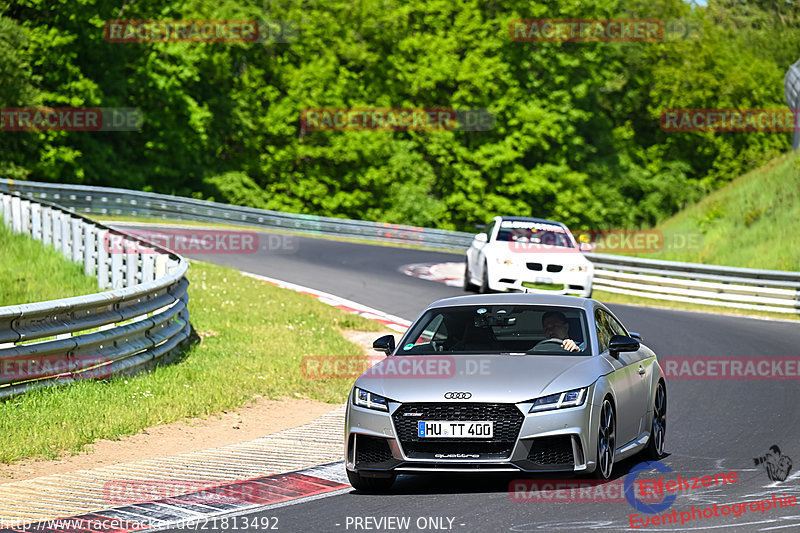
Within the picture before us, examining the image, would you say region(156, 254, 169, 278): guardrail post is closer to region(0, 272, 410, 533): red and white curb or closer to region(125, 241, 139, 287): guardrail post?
region(125, 241, 139, 287): guardrail post

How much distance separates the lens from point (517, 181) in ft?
201

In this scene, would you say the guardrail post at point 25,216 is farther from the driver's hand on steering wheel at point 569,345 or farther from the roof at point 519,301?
the driver's hand on steering wheel at point 569,345

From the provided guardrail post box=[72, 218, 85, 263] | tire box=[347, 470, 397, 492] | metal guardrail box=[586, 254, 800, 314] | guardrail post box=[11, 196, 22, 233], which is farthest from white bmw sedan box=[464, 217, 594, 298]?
tire box=[347, 470, 397, 492]

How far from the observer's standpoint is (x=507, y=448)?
323 inches

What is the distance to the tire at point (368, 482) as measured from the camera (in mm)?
8692

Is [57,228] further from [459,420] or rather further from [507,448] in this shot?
[507,448]

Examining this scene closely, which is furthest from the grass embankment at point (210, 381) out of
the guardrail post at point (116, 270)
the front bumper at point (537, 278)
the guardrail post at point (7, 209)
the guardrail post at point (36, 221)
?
the guardrail post at point (7, 209)

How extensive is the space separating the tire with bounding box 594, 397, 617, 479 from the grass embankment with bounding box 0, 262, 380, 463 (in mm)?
4338

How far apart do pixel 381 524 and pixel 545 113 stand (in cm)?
5365

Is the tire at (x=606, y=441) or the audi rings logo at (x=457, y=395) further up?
the audi rings logo at (x=457, y=395)

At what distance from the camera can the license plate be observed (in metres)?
8.23

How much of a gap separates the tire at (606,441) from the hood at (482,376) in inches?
10.5

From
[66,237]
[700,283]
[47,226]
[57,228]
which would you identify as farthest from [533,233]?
[47,226]

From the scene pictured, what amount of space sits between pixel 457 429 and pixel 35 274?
1400 cm
